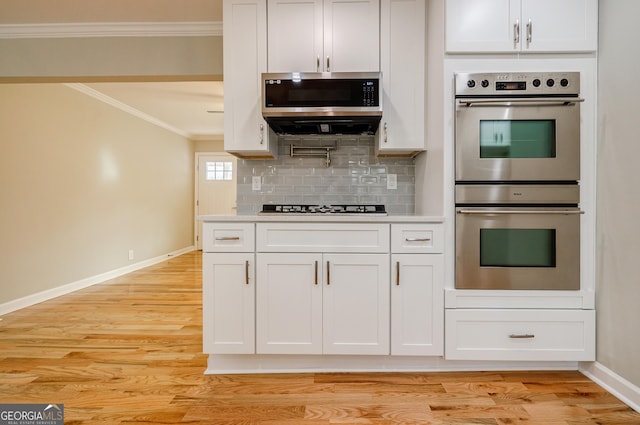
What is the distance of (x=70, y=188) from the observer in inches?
159

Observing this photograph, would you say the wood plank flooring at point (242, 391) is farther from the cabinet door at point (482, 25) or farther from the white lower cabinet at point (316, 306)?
the cabinet door at point (482, 25)

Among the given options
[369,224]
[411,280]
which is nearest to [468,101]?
[369,224]

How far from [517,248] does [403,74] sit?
131cm

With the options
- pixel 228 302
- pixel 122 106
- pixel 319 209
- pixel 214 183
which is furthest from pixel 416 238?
pixel 214 183

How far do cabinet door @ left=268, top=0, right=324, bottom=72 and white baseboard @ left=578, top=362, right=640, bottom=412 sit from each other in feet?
8.02

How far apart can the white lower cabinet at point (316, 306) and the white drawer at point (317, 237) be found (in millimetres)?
47

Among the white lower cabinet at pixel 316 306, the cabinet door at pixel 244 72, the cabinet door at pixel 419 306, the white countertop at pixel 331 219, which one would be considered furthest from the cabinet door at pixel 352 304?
the cabinet door at pixel 244 72

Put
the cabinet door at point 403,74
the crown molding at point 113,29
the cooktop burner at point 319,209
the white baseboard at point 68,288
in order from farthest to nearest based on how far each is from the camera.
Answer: the white baseboard at point 68,288 → the crown molding at point 113,29 → the cooktop burner at point 319,209 → the cabinet door at point 403,74

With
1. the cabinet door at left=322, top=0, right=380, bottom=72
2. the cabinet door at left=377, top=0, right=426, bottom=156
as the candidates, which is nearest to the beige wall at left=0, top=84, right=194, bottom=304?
the cabinet door at left=322, top=0, right=380, bottom=72

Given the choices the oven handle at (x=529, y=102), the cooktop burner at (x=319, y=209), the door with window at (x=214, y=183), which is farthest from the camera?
A: the door with window at (x=214, y=183)

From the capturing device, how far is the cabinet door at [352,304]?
6.56ft

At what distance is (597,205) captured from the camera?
1964 millimetres

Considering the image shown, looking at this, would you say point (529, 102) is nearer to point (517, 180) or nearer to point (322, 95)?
point (517, 180)

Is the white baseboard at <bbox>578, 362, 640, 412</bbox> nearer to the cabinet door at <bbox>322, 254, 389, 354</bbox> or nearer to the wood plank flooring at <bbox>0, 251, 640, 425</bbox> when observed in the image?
the wood plank flooring at <bbox>0, 251, 640, 425</bbox>
